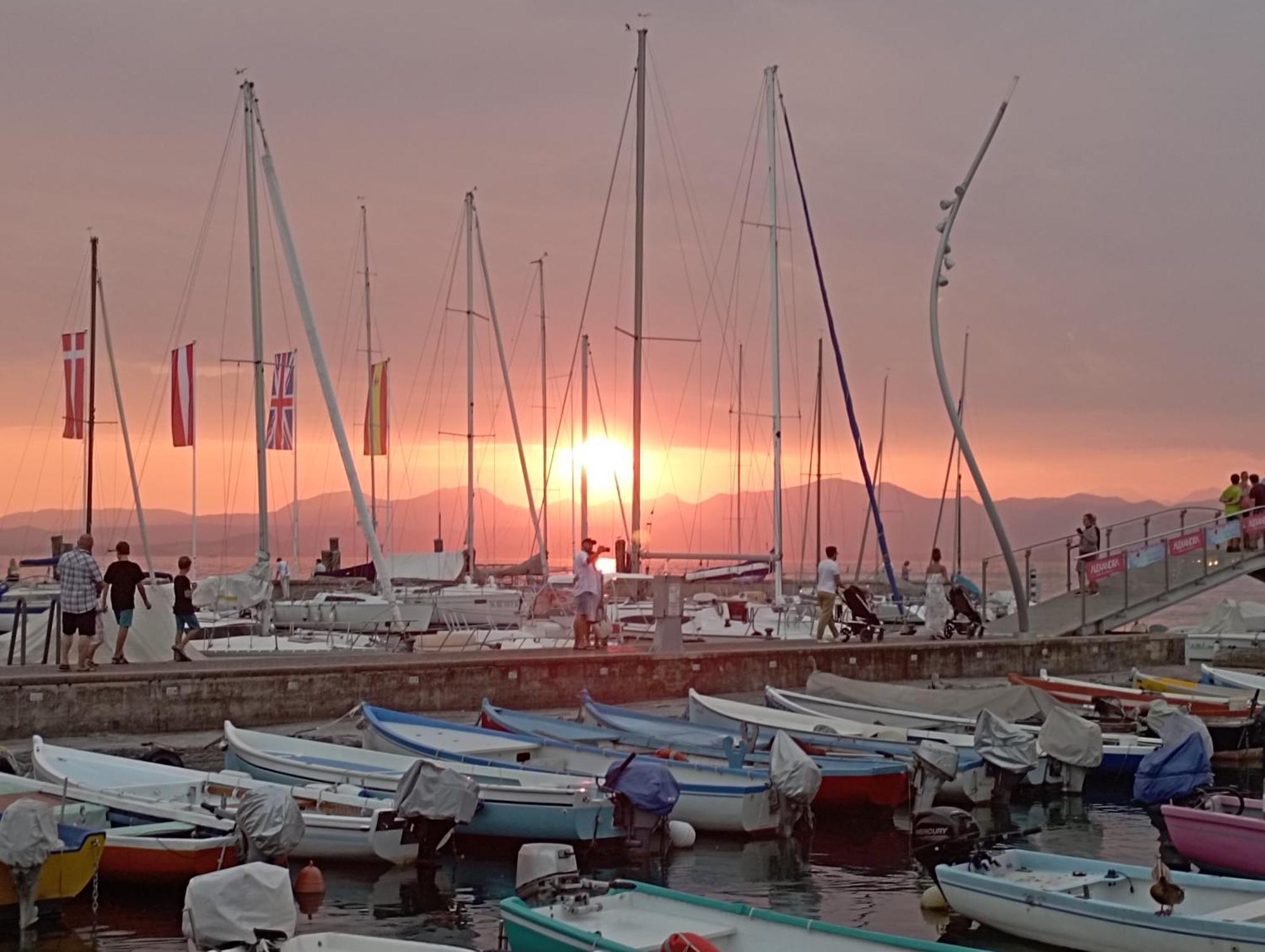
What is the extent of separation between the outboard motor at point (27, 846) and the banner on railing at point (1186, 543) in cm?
2608

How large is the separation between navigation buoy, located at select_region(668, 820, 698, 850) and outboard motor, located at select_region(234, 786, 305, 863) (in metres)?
4.41

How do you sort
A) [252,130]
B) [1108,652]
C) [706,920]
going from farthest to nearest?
[252,130]
[1108,652]
[706,920]

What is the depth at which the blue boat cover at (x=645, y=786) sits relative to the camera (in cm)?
1490

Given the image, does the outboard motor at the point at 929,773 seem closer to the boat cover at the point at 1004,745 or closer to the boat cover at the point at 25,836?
the boat cover at the point at 1004,745

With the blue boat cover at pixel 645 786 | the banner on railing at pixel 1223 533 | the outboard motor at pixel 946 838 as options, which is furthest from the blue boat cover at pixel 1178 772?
the banner on railing at pixel 1223 533

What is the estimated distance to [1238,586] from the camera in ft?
507

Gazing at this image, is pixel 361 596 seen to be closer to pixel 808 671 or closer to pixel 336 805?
pixel 808 671

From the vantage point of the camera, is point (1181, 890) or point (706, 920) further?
point (1181, 890)

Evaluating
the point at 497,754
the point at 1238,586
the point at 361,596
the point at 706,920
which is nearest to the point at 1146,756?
the point at 497,754

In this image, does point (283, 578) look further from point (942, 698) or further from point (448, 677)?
point (942, 698)

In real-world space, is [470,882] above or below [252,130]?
below

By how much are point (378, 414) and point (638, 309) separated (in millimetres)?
17828

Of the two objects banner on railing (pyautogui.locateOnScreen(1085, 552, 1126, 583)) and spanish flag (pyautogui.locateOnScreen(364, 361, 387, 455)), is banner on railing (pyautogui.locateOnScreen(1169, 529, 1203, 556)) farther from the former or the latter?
spanish flag (pyautogui.locateOnScreen(364, 361, 387, 455))

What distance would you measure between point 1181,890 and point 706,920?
416cm
